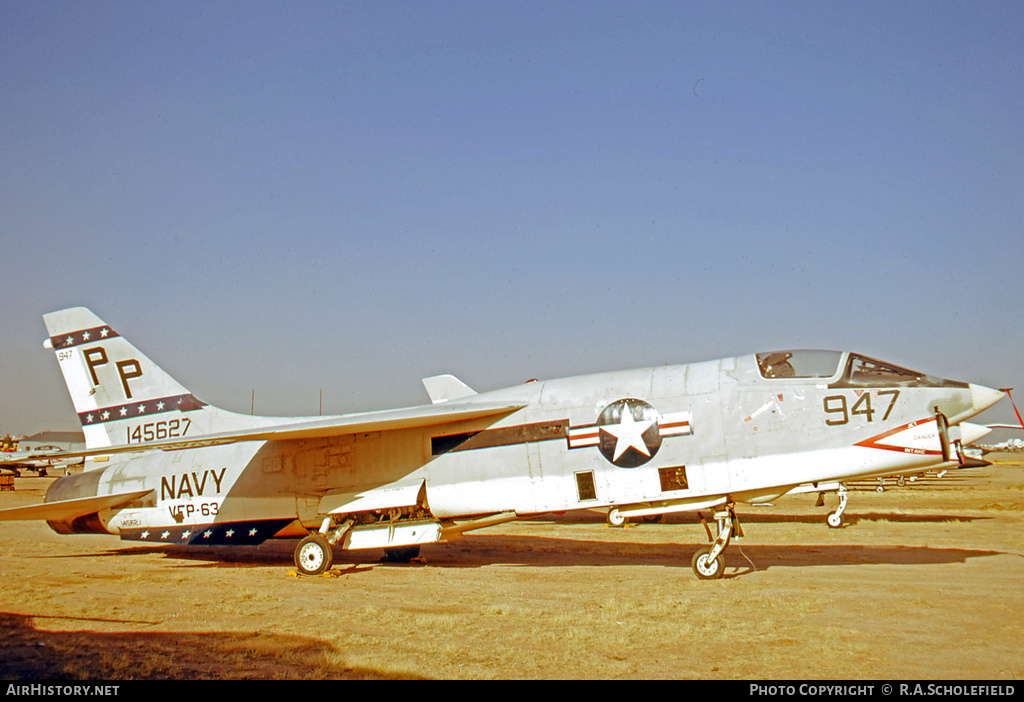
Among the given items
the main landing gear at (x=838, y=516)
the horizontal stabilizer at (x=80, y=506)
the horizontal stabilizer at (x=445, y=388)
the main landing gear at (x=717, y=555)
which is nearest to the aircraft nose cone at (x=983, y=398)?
the main landing gear at (x=717, y=555)

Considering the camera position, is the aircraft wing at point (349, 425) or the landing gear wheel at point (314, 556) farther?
the landing gear wheel at point (314, 556)

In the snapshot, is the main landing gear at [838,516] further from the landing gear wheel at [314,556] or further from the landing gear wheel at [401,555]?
the landing gear wheel at [314,556]

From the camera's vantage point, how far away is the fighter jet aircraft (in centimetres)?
1119

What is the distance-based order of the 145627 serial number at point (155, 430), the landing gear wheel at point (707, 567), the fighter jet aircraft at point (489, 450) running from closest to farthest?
1. the fighter jet aircraft at point (489, 450)
2. the landing gear wheel at point (707, 567)
3. the 145627 serial number at point (155, 430)

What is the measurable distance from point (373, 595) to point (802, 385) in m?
7.42

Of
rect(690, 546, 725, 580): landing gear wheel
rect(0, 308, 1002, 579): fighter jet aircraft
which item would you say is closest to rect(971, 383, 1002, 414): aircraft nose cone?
rect(0, 308, 1002, 579): fighter jet aircraft

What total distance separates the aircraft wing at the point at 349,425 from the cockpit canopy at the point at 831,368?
434 centimetres

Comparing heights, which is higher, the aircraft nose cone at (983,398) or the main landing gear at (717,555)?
the aircraft nose cone at (983,398)

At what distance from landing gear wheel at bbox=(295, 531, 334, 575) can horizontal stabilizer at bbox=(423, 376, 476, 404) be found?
10705 mm

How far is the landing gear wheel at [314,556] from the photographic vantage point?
13461mm

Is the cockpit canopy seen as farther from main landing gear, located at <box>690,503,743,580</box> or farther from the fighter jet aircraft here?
main landing gear, located at <box>690,503,743,580</box>
